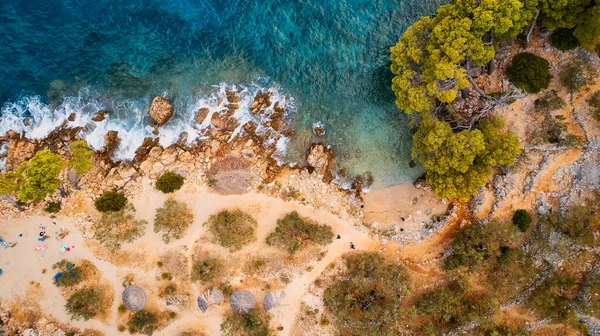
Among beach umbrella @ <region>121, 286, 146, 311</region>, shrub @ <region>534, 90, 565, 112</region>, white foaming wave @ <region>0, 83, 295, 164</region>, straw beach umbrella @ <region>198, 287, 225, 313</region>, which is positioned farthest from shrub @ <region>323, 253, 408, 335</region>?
shrub @ <region>534, 90, 565, 112</region>

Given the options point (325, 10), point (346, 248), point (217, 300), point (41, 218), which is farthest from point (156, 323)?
point (325, 10)

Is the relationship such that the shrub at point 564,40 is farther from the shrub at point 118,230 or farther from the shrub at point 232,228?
the shrub at point 118,230

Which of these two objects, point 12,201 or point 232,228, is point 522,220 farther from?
point 12,201

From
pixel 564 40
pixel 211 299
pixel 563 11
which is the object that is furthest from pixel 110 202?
pixel 564 40

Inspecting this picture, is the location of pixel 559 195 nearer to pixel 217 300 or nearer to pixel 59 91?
pixel 217 300

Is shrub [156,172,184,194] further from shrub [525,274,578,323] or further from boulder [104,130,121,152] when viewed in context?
shrub [525,274,578,323]

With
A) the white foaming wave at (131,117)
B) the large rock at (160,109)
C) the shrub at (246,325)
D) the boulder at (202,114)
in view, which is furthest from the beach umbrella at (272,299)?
the large rock at (160,109)
